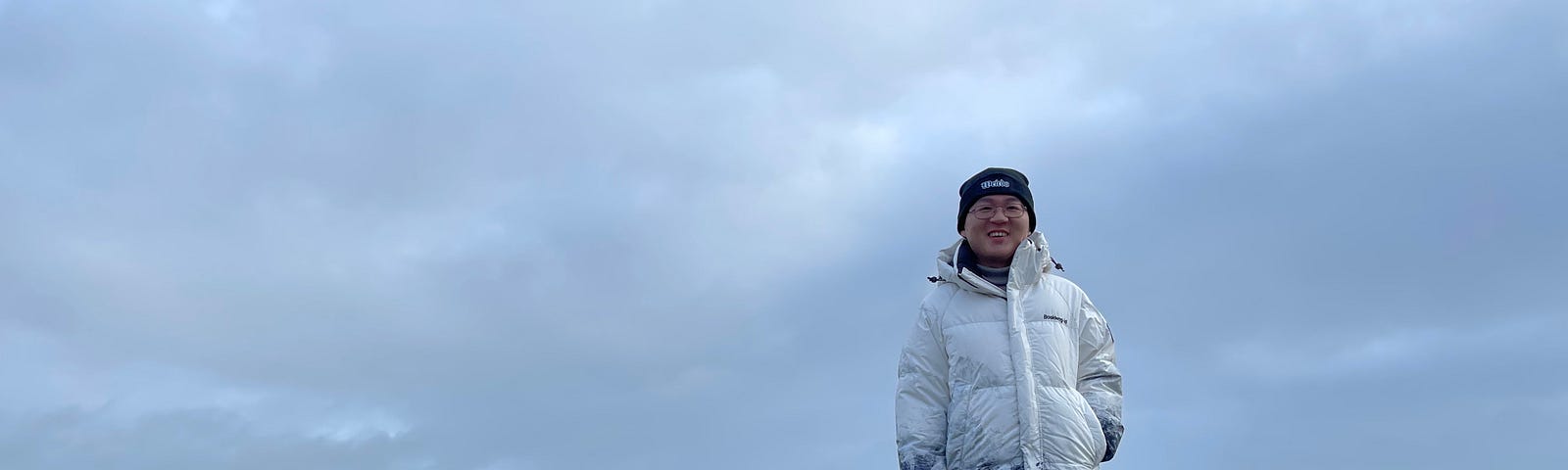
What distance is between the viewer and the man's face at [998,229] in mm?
10531

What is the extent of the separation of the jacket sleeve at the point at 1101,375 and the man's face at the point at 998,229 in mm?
665

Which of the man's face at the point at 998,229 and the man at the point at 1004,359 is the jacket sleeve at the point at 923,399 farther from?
the man's face at the point at 998,229

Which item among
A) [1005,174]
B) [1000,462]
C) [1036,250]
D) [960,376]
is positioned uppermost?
[1005,174]

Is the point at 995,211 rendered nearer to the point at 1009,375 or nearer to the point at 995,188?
the point at 995,188

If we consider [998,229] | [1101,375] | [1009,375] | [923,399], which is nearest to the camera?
[1009,375]

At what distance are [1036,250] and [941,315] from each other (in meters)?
0.79

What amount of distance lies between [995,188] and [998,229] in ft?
1.00

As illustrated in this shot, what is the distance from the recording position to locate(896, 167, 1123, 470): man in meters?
9.66

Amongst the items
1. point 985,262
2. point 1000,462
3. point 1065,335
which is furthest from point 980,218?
point 1000,462

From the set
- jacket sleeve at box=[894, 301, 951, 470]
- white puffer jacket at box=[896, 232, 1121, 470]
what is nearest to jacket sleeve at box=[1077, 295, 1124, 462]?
white puffer jacket at box=[896, 232, 1121, 470]

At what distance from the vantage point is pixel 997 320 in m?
10.1

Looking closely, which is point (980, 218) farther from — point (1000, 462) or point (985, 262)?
point (1000, 462)

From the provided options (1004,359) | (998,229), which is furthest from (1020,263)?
(1004,359)

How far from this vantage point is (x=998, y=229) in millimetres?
10539
